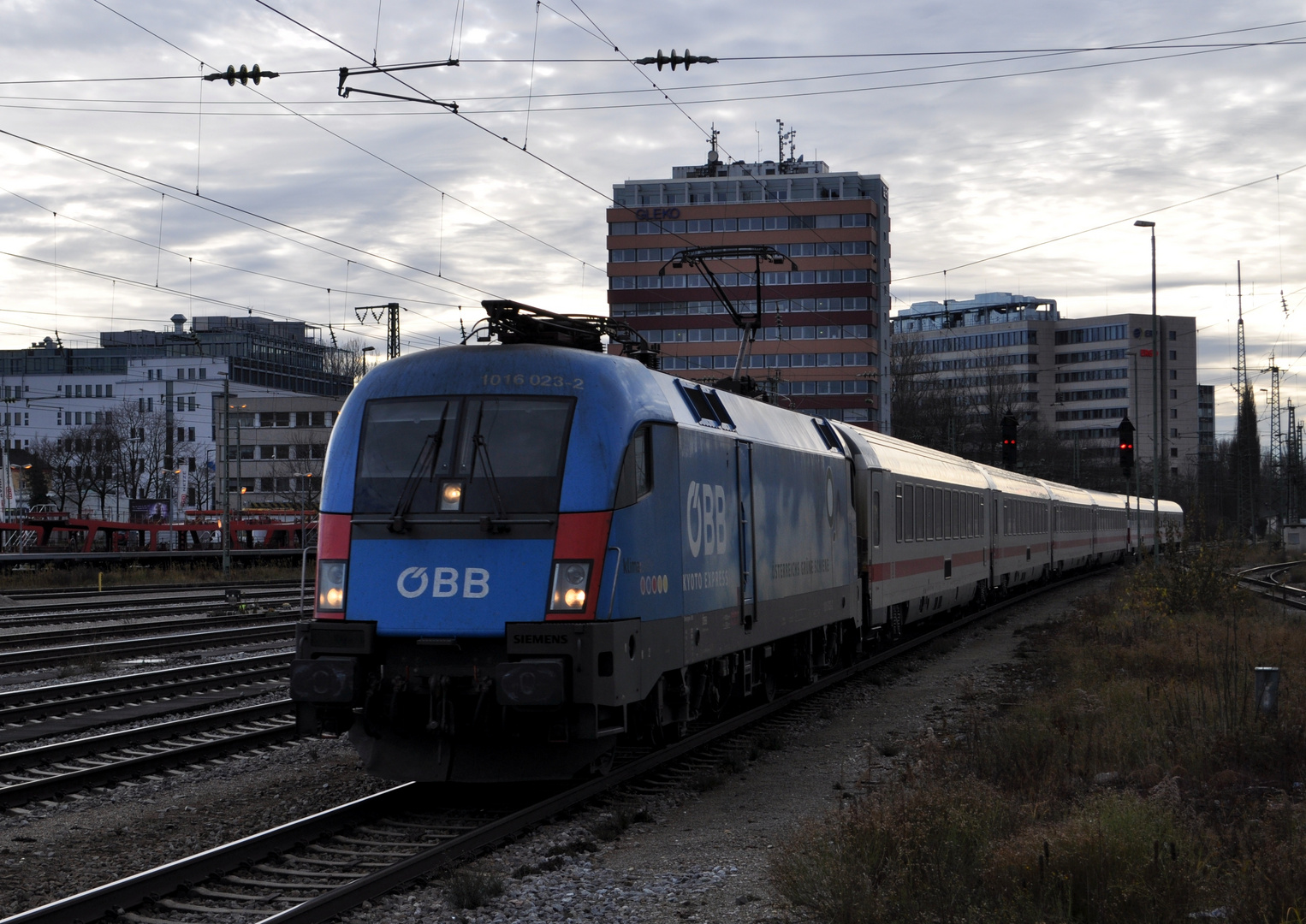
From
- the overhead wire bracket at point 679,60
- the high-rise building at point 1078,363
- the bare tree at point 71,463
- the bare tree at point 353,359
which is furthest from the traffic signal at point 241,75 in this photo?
the high-rise building at point 1078,363

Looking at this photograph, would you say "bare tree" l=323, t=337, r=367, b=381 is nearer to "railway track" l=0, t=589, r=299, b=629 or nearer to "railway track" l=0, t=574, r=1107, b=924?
"railway track" l=0, t=589, r=299, b=629

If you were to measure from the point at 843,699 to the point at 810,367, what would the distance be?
298 feet

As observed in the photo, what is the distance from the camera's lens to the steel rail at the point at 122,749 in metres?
10.7

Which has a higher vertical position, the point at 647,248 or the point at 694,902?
the point at 647,248

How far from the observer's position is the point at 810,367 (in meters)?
107

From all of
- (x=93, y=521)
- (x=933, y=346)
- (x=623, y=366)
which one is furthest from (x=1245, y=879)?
(x=933, y=346)

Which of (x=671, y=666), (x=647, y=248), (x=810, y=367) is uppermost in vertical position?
(x=647, y=248)

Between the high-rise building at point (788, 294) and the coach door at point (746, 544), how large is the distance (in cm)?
9147

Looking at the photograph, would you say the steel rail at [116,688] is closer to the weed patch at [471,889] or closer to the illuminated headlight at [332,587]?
the illuminated headlight at [332,587]

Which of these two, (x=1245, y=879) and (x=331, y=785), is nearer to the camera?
(x=1245, y=879)

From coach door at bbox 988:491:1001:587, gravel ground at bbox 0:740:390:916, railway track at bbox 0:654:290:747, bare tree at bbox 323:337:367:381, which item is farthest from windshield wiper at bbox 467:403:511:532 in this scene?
bare tree at bbox 323:337:367:381

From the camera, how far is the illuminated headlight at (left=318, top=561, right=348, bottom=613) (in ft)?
32.8

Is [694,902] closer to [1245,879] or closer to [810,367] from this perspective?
[1245,879]

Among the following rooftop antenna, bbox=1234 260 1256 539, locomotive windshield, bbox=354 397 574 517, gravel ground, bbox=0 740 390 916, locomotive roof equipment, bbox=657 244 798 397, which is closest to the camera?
gravel ground, bbox=0 740 390 916
